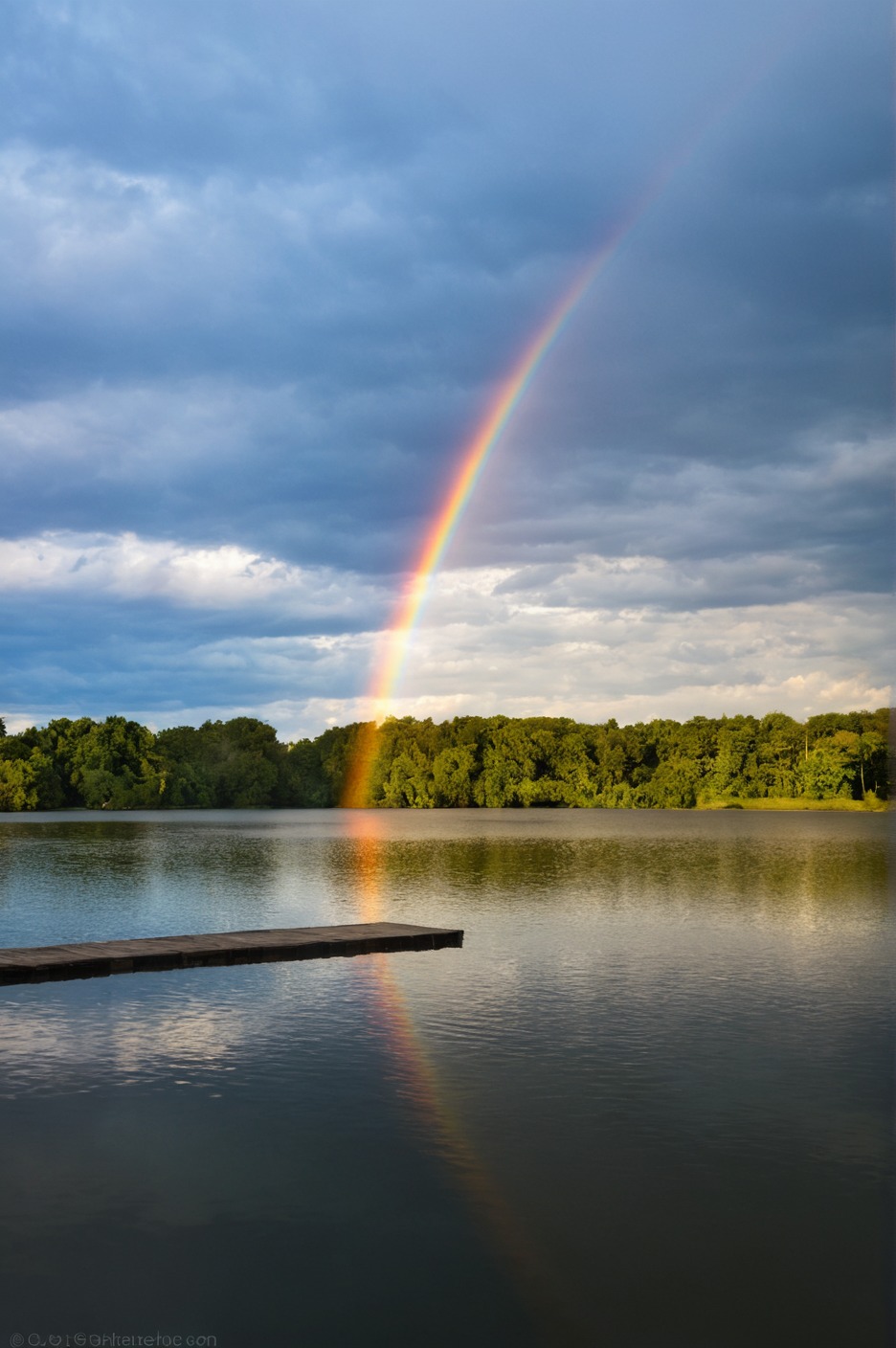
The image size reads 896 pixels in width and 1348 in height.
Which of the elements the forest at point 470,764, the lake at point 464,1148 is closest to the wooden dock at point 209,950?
→ the lake at point 464,1148

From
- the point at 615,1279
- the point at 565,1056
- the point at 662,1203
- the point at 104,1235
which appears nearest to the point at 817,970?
the point at 565,1056

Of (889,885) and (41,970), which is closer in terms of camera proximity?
(41,970)

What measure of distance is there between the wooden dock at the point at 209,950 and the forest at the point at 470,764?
130 m

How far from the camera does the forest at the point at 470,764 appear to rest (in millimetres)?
152750

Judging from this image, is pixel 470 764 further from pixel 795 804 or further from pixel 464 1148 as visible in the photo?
pixel 464 1148

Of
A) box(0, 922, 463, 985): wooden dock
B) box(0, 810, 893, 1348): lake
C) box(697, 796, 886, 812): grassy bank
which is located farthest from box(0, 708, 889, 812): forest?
box(0, 810, 893, 1348): lake

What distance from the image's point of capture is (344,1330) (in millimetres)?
7172

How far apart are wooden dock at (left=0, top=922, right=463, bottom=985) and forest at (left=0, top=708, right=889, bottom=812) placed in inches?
5110

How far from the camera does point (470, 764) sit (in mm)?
181500

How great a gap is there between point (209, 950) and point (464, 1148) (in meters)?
10.8

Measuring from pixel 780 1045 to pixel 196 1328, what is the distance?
9.01 m

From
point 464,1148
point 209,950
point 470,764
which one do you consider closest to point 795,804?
point 470,764

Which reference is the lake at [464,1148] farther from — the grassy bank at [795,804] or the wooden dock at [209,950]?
the grassy bank at [795,804]

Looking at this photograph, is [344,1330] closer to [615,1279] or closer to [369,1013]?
[615,1279]
